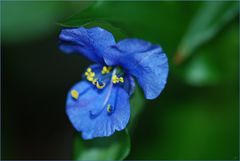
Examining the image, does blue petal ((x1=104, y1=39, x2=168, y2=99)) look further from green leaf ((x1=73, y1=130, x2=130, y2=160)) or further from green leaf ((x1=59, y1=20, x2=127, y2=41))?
green leaf ((x1=73, y1=130, x2=130, y2=160))

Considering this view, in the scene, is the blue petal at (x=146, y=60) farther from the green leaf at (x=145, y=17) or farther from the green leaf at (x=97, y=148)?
the green leaf at (x=97, y=148)

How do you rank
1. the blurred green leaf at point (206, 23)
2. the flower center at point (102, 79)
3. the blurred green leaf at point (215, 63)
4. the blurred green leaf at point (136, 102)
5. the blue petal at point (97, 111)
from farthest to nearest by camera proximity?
the blurred green leaf at point (215, 63) < the blurred green leaf at point (206, 23) < the blurred green leaf at point (136, 102) < the flower center at point (102, 79) < the blue petal at point (97, 111)

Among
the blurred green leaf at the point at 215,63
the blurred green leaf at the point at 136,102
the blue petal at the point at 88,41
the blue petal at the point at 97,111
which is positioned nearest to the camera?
the blue petal at the point at 88,41

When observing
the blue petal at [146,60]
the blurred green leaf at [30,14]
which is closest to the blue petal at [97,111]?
the blue petal at [146,60]

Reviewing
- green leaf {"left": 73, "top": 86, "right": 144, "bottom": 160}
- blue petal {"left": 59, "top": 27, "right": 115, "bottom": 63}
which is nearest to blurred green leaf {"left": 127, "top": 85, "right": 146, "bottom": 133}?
green leaf {"left": 73, "top": 86, "right": 144, "bottom": 160}

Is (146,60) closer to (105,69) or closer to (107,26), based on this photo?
(107,26)

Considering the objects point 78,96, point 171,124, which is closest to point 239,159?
point 171,124
